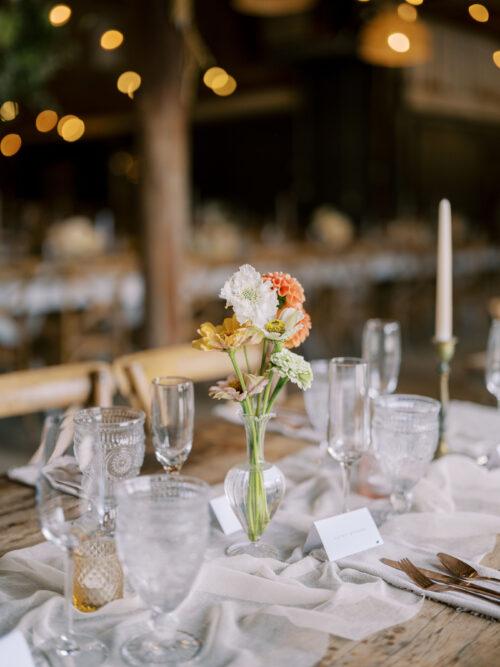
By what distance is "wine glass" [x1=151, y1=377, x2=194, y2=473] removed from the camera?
4.44 ft

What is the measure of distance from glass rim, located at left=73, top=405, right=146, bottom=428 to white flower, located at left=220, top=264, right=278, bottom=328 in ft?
0.88

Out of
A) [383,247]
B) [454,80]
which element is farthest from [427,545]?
[454,80]

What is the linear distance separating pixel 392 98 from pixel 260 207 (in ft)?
7.36

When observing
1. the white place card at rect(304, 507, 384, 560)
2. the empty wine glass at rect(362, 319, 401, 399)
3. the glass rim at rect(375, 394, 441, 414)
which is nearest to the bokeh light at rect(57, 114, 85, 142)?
the empty wine glass at rect(362, 319, 401, 399)

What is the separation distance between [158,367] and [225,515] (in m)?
1.01

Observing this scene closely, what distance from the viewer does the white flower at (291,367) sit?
48.1 inches

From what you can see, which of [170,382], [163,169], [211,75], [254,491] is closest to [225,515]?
[254,491]

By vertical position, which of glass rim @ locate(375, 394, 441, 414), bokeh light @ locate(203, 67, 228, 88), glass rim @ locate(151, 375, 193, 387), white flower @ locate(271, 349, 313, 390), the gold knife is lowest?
the gold knife

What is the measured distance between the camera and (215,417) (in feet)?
7.08

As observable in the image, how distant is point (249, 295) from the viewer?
47.7 inches

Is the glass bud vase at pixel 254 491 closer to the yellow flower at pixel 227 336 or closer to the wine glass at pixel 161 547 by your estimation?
the yellow flower at pixel 227 336

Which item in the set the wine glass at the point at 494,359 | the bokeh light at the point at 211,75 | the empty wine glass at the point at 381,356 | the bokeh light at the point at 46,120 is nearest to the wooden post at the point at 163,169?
the bokeh light at the point at 211,75

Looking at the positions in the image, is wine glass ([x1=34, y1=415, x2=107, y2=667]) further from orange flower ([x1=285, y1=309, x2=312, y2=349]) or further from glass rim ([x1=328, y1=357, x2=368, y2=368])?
glass rim ([x1=328, y1=357, x2=368, y2=368])

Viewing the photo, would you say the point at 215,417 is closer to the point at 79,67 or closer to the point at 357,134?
the point at 357,134
